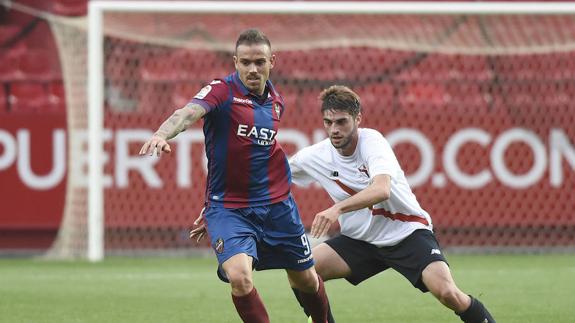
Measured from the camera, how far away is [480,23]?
12.2 m

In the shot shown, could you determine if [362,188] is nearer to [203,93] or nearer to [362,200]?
[362,200]

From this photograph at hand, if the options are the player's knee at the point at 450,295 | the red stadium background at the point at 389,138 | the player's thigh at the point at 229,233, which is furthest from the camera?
the red stadium background at the point at 389,138

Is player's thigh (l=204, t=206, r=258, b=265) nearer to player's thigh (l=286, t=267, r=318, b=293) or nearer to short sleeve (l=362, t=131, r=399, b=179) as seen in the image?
player's thigh (l=286, t=267, r=318, b=293)

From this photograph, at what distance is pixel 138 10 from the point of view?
1162 centimetres

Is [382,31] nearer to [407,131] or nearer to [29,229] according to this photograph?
[407,131]

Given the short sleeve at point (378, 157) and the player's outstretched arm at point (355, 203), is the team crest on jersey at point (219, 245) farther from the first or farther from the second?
the short sleeve at point (378, 157)

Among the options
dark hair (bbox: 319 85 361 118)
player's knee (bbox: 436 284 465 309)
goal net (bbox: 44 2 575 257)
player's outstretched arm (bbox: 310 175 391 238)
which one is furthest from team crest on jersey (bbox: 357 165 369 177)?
goal net (bbox: 44 2 575 257)

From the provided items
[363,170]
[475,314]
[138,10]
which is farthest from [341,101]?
[138,10]

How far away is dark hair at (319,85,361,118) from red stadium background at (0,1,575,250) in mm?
5848

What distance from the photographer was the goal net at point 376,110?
12.0m

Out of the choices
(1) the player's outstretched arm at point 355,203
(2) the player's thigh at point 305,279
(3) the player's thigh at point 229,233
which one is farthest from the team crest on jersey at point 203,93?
(2) the player's thigh at point 305,279

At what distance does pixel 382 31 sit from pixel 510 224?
240cm

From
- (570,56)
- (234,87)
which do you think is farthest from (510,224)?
(234,87)

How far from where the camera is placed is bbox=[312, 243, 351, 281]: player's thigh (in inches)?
261
